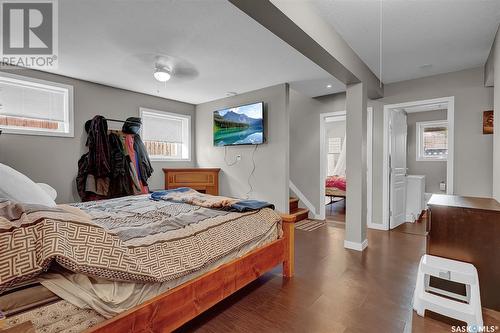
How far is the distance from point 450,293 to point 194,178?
152 inches

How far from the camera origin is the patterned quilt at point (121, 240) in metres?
0.91

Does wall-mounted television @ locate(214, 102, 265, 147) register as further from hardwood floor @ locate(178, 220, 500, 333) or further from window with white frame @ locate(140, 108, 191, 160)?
hardwood floor @ locate(178, 220, 500, 333)

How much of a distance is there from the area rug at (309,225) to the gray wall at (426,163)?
295 centimetres

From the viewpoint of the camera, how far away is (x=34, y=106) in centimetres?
315

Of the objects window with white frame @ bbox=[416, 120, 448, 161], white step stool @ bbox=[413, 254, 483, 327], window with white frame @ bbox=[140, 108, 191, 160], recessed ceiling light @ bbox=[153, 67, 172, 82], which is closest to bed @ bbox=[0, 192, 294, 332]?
white step stool @ bbox=[413, 254, 483, 327]

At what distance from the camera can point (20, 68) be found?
298cm

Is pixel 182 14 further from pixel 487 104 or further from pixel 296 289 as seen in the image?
pixel 487 104

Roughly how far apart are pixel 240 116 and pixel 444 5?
290 centimetres

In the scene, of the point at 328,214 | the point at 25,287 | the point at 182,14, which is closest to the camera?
the point at 25,287

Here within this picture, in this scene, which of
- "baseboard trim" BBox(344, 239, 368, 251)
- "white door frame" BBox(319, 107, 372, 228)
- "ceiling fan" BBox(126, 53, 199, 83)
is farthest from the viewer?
"white door frame" BBox(319, 107, 372, 228)

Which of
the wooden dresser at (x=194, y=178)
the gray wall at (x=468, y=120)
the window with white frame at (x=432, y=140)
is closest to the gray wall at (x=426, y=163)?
the window with white frame at (x=432, y=140)

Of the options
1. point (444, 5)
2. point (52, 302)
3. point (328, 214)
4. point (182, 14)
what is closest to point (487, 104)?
point (444, 5)

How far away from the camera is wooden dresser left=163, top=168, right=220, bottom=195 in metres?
4.51

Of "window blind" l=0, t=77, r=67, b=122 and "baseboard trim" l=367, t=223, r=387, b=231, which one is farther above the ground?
"window blind" l=0, t=77, r=67, b=122
